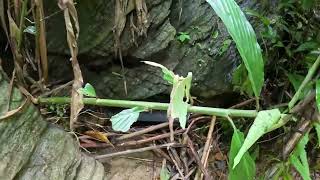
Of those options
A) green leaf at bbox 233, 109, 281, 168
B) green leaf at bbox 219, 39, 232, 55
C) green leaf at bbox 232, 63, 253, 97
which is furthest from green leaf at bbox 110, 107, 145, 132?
green leaf at bbox 219, 39, 232, 55

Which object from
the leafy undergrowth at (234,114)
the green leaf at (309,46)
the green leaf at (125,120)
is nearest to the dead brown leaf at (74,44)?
the leafy undergrowth at (234,114)

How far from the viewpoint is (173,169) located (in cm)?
127

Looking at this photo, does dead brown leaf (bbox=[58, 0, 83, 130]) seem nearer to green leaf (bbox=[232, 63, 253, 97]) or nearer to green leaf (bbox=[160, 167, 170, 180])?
green leaf (bbox=[160, 167, 170, 180])

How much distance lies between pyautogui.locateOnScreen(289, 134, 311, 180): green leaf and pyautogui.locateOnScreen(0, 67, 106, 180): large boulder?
1.63 feet

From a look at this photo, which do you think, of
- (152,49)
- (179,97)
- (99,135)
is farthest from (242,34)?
(99,135)

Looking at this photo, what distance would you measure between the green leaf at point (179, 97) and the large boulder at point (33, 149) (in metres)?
0.33

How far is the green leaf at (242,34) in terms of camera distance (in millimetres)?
869

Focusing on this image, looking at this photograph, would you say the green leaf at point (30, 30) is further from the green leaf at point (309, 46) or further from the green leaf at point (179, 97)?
the green leaf at point (309, 46)

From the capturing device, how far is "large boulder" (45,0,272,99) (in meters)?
1.23

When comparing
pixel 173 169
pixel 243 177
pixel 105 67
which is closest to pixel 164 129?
pixel 173 169

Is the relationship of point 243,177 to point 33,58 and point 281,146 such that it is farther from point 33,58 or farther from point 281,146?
point 33,58

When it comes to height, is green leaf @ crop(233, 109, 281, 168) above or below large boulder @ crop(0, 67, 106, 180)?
above

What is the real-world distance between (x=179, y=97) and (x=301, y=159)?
415 millimetres

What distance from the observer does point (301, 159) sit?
111 centimetres
